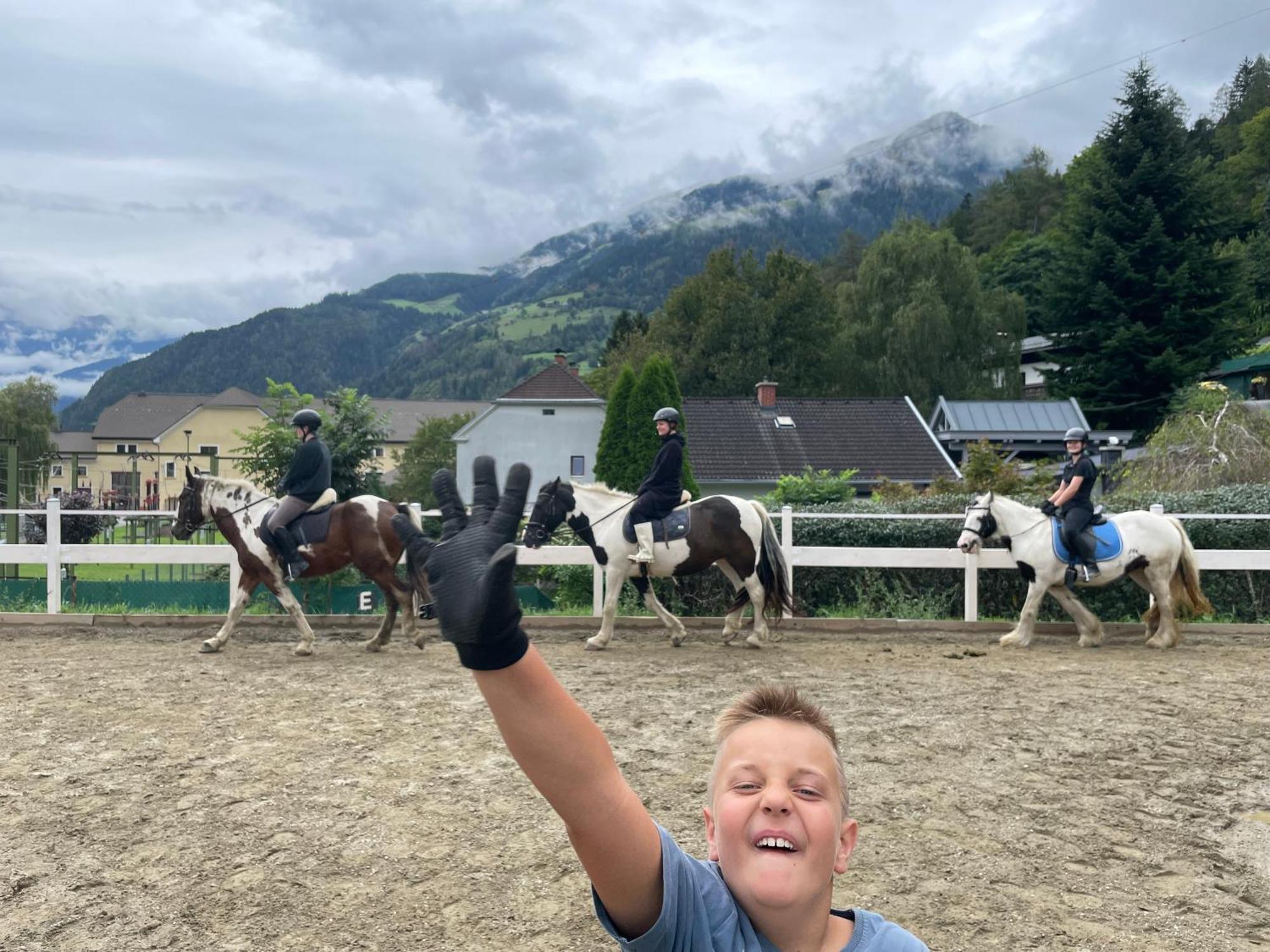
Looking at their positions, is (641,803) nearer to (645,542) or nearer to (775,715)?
(775,715)

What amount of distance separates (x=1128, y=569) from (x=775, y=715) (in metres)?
9.90

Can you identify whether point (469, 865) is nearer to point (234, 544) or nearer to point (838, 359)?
point (234, 544)

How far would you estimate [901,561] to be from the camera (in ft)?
37.4

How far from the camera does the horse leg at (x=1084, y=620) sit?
1025 centimetres

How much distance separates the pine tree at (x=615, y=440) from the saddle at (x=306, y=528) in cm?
1606

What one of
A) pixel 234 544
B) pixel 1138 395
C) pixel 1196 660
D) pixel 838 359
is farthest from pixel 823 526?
pixel 838 359

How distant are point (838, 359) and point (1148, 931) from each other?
44189 millimetres

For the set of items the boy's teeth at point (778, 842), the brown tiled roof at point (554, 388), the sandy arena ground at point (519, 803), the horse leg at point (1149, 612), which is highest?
the brown tiled roof at point (554, 388)

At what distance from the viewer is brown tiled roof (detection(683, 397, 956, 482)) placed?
3119cm

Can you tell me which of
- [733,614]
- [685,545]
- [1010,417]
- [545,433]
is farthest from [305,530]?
[545,433]

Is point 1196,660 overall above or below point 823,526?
below

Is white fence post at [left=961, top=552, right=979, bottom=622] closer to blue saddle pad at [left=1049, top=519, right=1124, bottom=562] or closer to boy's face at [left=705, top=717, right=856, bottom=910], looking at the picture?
blue saddle pad at [left=1049, top=519, right=1124, bottom=562]

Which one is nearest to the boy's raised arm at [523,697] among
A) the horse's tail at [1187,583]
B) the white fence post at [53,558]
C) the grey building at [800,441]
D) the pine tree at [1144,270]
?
the horse's tail at [1187,583]

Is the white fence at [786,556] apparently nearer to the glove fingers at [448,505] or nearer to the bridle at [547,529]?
the bridle at [547,529]
